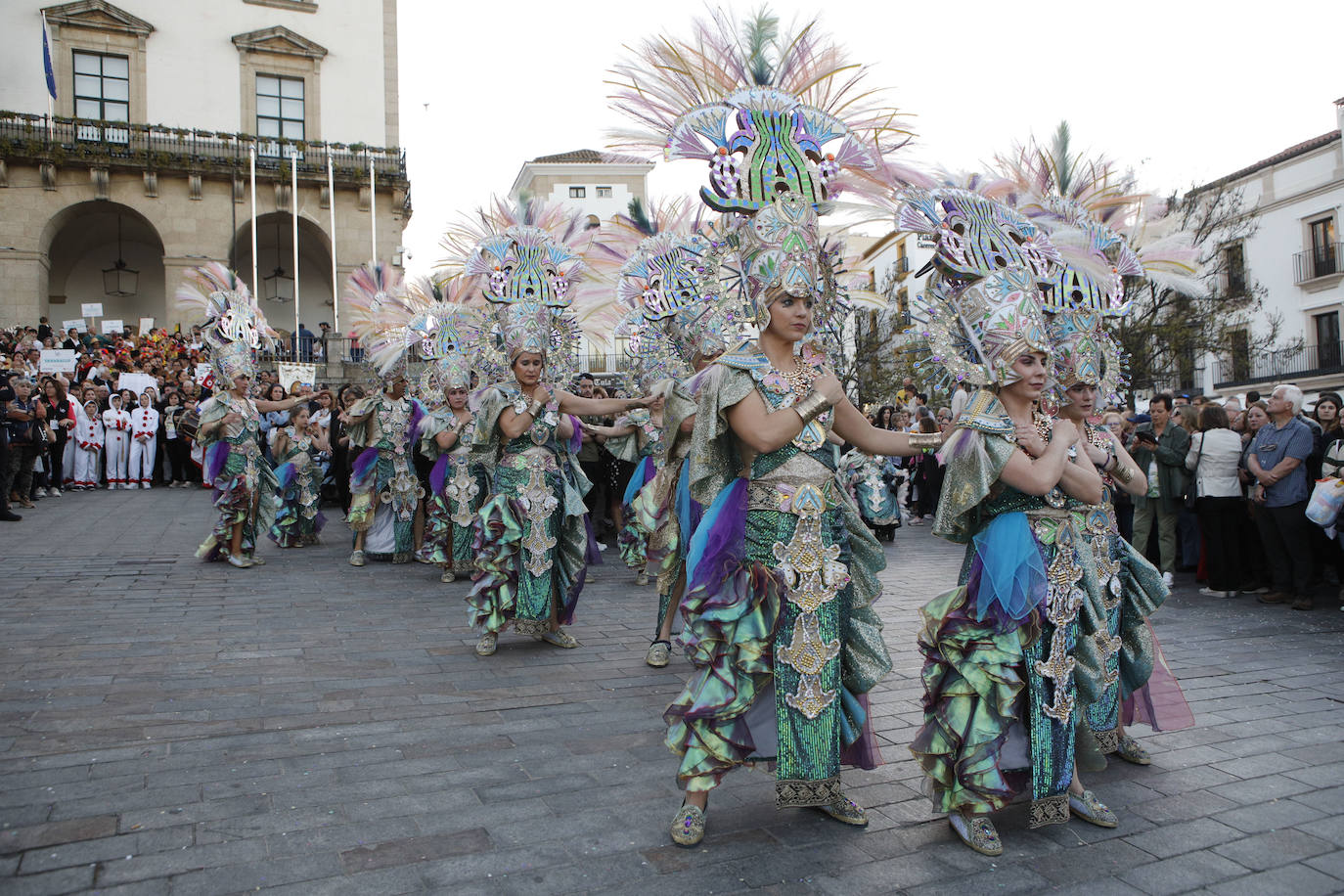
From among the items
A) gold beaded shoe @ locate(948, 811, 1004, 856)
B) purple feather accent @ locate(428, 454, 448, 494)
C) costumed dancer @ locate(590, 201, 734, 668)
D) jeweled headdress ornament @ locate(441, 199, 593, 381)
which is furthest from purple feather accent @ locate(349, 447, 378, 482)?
gold beaded shoe @ locate(948, 811, 1004, 856)

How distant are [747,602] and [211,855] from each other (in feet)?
6.52

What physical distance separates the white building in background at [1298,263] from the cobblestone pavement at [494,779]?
28.4 metres

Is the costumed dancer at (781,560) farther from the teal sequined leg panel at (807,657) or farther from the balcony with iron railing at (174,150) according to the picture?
the balcony with iron railing at (174,150)

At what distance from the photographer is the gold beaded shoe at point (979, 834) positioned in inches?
126

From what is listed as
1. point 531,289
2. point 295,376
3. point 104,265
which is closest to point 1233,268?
point 295,376

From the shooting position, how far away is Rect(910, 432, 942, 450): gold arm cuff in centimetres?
346

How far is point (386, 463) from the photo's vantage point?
10.4 meters

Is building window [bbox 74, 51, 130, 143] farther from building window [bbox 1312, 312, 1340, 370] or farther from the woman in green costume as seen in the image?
building window [bbox 1312, 312, 1340, 370]

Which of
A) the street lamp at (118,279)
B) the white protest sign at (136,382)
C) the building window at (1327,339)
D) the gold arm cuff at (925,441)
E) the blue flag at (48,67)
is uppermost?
the blue flag at (48,67)

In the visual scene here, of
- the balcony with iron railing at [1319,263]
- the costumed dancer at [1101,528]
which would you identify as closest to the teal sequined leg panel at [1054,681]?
the costumed dancer at [1101,528]

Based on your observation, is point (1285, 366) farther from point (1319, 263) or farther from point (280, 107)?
point (280, 107)

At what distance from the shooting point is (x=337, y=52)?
109 feet

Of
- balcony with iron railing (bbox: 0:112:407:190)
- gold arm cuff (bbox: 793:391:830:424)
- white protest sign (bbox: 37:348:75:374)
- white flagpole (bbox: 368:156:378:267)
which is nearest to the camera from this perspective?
gold arm cuff (bbox: 793:391:830:424)

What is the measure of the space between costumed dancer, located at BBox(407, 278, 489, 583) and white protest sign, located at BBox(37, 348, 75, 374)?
12589 mm
